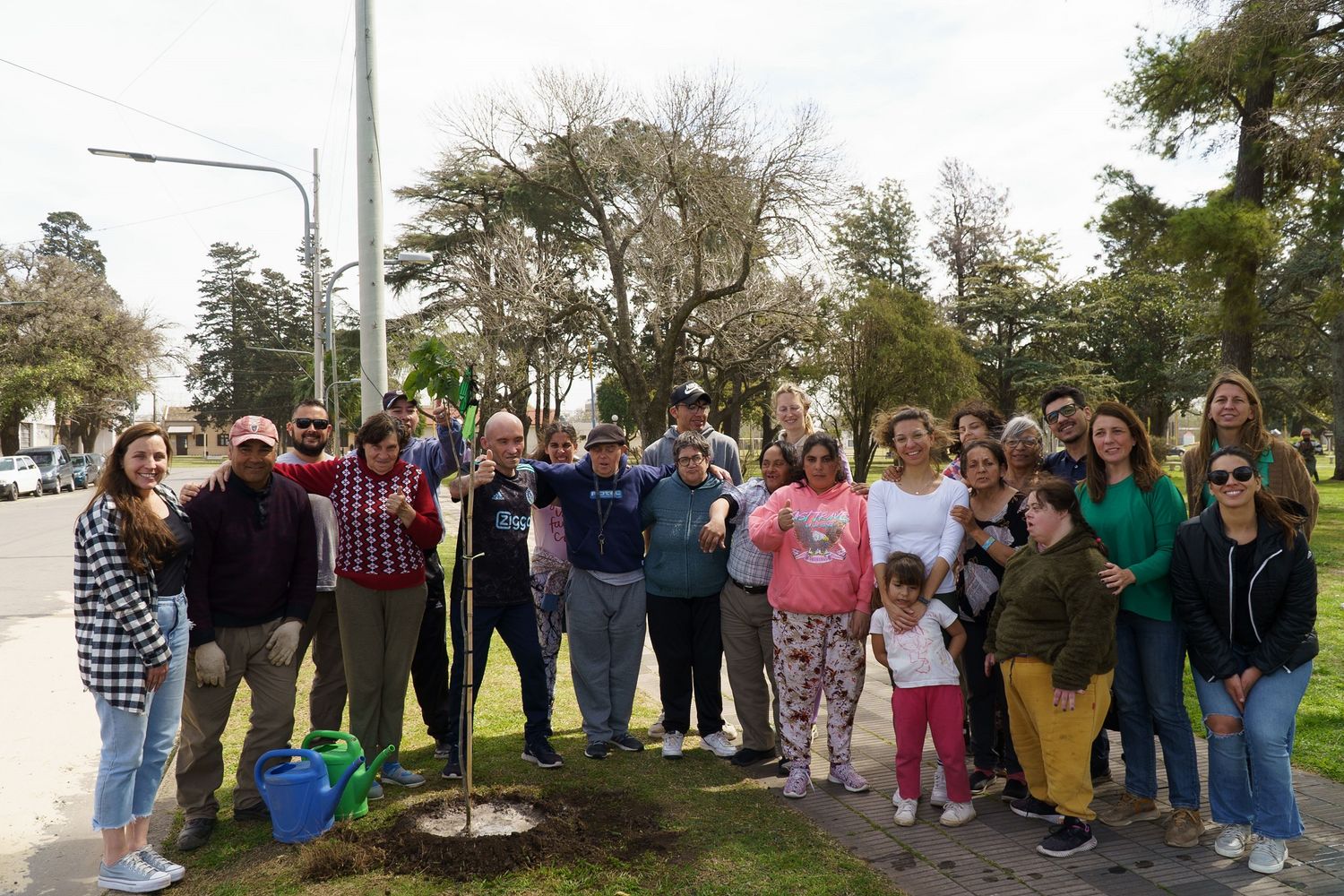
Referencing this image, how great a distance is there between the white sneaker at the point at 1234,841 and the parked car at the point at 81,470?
1599 inches

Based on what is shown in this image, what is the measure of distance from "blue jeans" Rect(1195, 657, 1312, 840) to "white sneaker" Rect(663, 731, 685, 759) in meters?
2.75

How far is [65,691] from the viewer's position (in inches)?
285

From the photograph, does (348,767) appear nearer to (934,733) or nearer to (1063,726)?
(934,733)

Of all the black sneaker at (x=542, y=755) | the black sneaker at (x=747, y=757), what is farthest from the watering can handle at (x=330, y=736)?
the black sneaker at (x=747, y=757)

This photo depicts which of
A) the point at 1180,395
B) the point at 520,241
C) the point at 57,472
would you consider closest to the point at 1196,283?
the point at 520,241

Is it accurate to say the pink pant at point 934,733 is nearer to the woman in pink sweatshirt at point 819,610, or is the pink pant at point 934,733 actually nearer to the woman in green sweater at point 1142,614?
the woman in pink sweatshirt at point 819,610

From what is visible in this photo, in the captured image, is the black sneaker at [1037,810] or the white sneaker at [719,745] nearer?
the black sneaker at [1037,810]

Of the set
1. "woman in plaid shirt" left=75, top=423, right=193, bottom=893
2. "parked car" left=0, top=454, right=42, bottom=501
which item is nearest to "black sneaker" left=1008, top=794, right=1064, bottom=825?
"woman in plaid shirt" left=75, top=423, right=193, bottom=893

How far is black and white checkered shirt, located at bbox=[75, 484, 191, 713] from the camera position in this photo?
12.4 ft

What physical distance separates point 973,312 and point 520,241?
75.0ft

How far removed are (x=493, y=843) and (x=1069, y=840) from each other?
256 cm

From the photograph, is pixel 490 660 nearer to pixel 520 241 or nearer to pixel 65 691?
pixel 65 691

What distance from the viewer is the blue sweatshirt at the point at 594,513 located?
552cm

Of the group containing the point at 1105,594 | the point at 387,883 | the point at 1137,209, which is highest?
the point at 1137,209
